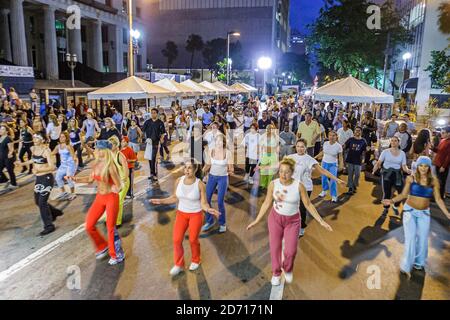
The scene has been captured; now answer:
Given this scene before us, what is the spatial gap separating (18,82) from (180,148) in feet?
43.5

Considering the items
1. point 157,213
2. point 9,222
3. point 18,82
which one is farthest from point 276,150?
point 18,82

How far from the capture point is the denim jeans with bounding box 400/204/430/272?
5.15m

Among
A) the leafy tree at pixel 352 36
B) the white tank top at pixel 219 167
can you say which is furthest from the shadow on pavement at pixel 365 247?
the leafy tree at pixel 352 36

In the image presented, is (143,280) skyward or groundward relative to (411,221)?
groundward

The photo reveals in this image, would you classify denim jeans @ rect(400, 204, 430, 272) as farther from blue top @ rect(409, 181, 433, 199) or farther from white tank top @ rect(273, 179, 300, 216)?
white tank top @ rect(273, 179, 300, 216)

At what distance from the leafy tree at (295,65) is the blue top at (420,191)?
10966 cm

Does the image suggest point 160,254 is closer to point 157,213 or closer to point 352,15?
point 157,213

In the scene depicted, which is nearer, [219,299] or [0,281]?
[219,299]

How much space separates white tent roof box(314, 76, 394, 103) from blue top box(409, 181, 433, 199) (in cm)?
753

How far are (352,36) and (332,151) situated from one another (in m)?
19.7

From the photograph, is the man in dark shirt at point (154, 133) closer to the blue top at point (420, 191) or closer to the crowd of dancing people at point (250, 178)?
the crowd of dancing people at point (250, 178)

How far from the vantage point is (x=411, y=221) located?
17.1ft

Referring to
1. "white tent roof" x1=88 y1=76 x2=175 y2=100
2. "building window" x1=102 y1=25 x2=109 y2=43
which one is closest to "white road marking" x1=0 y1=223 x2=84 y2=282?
"white tent roof" x1=88 y1=76 x2=175 y2=100
